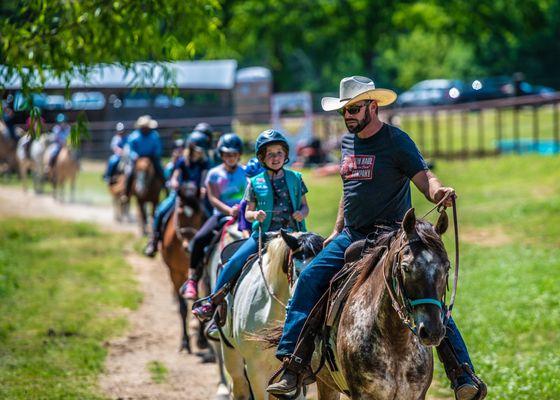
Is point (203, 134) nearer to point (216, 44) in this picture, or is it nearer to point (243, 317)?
point (216, 44)

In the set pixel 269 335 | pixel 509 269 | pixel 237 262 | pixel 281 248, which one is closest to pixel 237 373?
pixel 237 262

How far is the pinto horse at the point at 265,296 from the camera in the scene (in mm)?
7922

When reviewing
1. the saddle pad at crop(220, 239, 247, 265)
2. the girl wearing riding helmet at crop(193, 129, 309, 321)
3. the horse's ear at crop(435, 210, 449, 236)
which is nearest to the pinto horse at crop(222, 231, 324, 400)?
the girl wearing riding helmet at crop(193, 129, 309, 321)

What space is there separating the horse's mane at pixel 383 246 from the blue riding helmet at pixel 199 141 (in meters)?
6.76

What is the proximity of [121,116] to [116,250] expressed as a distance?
29.1 metres

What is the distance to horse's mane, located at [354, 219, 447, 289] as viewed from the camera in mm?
6082

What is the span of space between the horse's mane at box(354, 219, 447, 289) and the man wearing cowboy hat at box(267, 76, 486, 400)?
0.86ft

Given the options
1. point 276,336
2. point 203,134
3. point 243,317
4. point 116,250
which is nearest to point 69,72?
point 203,134

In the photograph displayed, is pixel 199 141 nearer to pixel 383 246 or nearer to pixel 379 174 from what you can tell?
pixel 379 174

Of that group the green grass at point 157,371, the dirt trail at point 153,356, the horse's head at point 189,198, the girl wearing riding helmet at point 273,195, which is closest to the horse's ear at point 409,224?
the girl wearing riding helmet at point 273,195

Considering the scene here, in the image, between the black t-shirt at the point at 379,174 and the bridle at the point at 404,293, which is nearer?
the bridle at the point at 404,293

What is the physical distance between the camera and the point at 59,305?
15977 millimetres

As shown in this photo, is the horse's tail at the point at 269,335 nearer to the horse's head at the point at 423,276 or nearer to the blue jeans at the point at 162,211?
the horse's head at the point at 423,276

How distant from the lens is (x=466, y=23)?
194 feet
